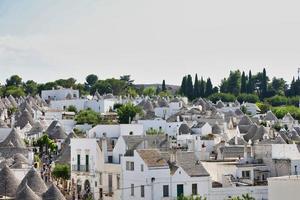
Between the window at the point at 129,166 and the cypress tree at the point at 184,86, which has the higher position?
the cypress tree at the point at 184,86

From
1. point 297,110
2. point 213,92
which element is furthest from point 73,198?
point 213,92

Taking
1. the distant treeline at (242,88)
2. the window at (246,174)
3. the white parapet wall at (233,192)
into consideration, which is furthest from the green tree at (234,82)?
the white parapet wall at (233,192)

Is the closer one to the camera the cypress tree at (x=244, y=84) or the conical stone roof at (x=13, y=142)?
the conical stone roof at (x=13, y=142)

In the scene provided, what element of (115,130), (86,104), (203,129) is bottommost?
(115,130)

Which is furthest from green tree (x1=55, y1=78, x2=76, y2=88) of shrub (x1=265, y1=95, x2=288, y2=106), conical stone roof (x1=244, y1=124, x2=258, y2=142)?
conical stone roof (x1=244, y1=124, x2=258, y2=142)

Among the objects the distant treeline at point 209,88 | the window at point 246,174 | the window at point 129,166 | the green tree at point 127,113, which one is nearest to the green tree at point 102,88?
the distant treeline at point 209,88

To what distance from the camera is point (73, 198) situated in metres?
40.3

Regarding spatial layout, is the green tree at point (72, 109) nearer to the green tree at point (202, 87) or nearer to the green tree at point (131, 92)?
the green tree at point (131, 92)

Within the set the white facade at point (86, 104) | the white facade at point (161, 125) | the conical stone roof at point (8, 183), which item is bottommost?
the conical stone roof at point (8, 183)

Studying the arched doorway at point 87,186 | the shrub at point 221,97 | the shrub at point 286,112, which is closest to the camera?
the arched doorway at point 87,186

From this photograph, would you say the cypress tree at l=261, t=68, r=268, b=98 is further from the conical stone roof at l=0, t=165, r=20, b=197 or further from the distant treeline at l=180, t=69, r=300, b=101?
the conical stone roof at l=0, t=165, r=20, b=197

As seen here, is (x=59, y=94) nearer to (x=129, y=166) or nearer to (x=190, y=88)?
(x=190, y=88)

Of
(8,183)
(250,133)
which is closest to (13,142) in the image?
(8,183)

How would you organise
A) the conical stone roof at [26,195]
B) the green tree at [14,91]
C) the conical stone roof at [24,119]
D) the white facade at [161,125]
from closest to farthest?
the conical stone roof at [26,195]
the white facade at [161,125]
the conical stone roof at [24,119]
the green tree at [14,91]
